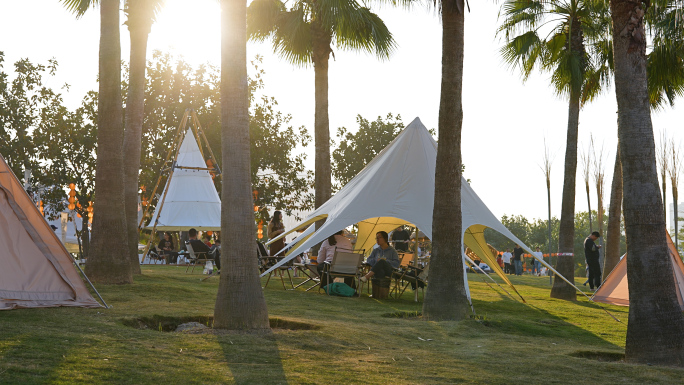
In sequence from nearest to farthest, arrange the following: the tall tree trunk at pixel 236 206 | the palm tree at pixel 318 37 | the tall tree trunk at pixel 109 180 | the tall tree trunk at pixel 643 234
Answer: the tall tree trunk at pixel 643 234 < the tall tree trunk at pixel 236 206 < the tall tree trunk at pixel 109 180 < the palm tree at pixel 318 37

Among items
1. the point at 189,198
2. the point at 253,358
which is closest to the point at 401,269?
the point at 253,358

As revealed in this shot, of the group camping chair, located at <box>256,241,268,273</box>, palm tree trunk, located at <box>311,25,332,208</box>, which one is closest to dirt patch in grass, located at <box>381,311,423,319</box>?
camping chair, located at <box>256,241,268,273</box>

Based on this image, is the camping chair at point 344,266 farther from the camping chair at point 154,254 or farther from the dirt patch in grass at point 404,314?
the camping chair at point 154,254

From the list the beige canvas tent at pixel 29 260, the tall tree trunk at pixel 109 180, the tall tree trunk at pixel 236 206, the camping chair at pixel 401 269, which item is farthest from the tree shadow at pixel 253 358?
the camping chair at pixel 401 269

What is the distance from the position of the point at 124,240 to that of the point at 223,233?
17.6 ft

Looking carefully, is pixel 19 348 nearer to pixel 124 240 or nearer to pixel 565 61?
pixel 124 240

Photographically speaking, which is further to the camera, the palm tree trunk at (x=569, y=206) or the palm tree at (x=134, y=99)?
the palm tree trunk at (x=569, y=206)

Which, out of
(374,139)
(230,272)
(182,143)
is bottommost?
(230,272)

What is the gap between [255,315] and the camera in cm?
752

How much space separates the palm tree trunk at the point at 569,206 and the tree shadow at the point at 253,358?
10.2m

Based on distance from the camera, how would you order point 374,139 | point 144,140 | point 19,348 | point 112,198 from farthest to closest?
point 374,139 → point 144,140 → point 112,198 → point 19,348

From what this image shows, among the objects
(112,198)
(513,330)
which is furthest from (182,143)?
(513,330)

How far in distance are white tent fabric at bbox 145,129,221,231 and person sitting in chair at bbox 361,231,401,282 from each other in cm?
1246

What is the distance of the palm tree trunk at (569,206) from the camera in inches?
623
